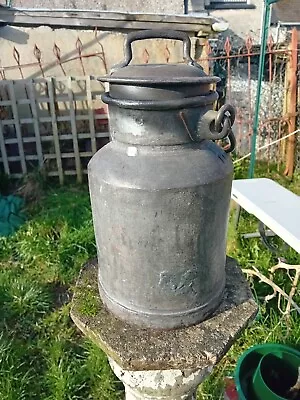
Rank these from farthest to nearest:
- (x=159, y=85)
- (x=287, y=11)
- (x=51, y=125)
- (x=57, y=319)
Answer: (x=287, y=11), (x=51, y=125), (x=57, y=319), (x=159, y=85)

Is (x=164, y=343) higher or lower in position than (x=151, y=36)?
lower

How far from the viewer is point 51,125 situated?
16.5 ft

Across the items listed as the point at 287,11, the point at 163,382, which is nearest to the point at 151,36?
the point at 163,382

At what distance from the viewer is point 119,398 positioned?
231 centimetres

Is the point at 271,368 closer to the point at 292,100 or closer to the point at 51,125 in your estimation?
the point at 292,100

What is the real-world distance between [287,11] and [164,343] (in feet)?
22.9

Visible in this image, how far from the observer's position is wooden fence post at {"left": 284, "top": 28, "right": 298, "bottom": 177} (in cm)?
463

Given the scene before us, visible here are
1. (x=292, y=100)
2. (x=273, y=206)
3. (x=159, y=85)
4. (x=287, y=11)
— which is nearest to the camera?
(x=159, y=85)

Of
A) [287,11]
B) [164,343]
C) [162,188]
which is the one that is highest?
[287,11]

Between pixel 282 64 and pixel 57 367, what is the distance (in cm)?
450

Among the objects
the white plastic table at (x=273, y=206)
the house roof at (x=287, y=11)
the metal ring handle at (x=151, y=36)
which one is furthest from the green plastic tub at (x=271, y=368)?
the house roof at (x=287, y=11)

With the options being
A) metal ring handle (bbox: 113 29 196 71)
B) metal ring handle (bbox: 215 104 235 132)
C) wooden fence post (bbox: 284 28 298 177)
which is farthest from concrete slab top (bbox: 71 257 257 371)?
wooden fence post (bbox: 284 28 298 177)

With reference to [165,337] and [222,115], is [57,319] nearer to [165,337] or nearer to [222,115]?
[165,337]

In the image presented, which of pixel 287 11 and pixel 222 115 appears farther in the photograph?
pixel 287 11
